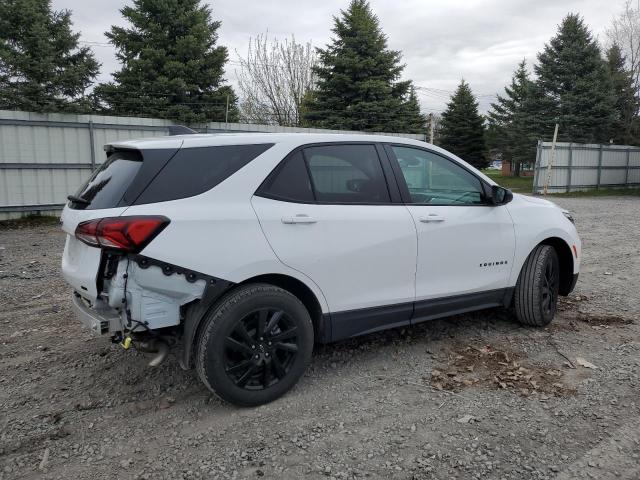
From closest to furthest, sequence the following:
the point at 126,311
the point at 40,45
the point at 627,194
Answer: the point at 126,311, the point at 40,45, the point at 627,194

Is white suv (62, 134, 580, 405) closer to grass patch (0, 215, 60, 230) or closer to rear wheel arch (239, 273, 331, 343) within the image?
rear wheel arch (239, 273, 331, 343)

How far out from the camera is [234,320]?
3.00 metres

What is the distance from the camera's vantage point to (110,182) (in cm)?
310

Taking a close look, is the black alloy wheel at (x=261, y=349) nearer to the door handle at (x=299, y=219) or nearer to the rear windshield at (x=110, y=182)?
the door handle at (x=299, y=219)

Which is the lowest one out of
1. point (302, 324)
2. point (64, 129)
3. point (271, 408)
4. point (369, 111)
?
point (271, 408)

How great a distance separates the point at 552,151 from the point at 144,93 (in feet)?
57.4

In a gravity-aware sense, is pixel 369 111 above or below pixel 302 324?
above

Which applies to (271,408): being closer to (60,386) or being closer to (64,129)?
(60,386)

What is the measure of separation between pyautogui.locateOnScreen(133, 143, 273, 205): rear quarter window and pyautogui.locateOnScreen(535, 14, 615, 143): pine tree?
93.9 feet

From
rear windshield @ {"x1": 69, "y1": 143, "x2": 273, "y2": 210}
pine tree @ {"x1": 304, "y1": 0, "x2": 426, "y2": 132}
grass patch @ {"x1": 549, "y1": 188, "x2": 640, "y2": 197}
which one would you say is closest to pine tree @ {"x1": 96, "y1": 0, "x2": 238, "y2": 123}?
pine tree @ {"x1": 304, "y1": 0, "x2": 426, "y2": 132}

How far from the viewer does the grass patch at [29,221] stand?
11430 millimetres

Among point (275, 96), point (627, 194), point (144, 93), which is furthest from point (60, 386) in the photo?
point (275, 96)

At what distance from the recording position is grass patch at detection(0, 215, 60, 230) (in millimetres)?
11430

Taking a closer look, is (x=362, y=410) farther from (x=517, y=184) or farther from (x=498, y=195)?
(x=517, y=184)
